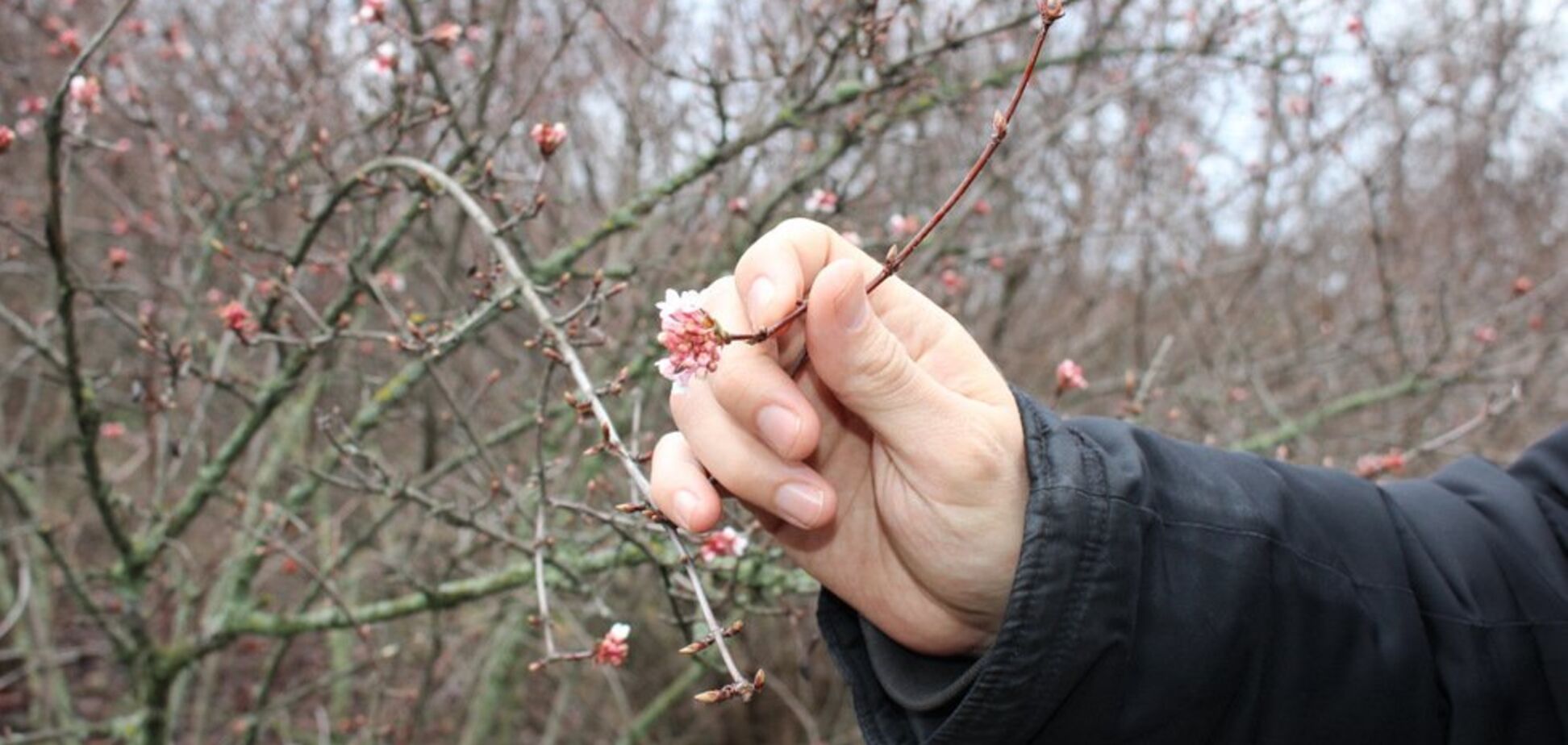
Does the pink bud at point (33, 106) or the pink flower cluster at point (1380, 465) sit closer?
the pink flower cluster at point (1380, 465)

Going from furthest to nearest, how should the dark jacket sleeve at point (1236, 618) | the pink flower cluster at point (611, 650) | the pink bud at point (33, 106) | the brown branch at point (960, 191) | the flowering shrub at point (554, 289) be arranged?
the pink bud at point (33, 106) → the flowering shrub at point (554, 289) → the pink flower cluster at point (611, 650) → the dark jacket sleeve at point (1236, 618) → the brown branch at point (960, 191)

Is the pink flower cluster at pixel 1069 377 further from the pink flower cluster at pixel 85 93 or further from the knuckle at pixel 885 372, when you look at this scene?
the pink flower cluster at pixel 85 93

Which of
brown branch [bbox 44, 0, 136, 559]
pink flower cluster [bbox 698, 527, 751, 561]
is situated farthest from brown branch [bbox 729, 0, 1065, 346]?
brown branch [bbox 44, 0, 136, 559]

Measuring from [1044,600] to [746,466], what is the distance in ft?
1.21

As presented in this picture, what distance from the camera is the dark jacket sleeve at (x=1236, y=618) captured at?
4.42 ft

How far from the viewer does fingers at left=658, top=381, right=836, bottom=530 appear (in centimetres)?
135

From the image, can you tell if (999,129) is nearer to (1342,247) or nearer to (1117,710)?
(1117,710)

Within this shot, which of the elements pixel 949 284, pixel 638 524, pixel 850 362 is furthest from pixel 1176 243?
pixel 850 362

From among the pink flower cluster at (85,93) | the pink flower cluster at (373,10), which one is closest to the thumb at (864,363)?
the pink flower cluster at (373,10)

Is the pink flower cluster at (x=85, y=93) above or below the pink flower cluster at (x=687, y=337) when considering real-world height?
above

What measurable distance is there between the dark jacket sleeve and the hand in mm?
59

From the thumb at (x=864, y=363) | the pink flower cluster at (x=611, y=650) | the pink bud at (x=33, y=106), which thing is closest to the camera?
the thumb at (x=864, y=363)

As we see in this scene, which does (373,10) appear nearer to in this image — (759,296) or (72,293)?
(72,293)

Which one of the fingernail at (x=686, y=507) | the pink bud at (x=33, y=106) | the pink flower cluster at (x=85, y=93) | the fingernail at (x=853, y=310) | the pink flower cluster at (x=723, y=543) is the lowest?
the pink flower cluster at (x=723, y=543)
